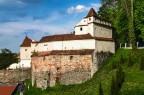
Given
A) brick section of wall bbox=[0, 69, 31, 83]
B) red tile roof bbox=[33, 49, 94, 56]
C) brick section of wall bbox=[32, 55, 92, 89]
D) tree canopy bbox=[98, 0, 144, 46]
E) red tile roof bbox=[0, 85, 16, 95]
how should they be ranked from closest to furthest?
brick section of wall bbox=[32, 55, 92, 89], red tile roof bbox=[33, 49, 94, 56], tree canopy bbox=[98, 0, 144, 46], red tile roof bbox=[0, 85, 16, 95], brick section of wall bbox=[0, 69, 31, 83]

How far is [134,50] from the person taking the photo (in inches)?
2221

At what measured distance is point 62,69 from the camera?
5753 centimetres

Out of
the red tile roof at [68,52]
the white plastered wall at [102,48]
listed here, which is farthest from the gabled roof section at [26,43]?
the white plastered wall at [102,48]

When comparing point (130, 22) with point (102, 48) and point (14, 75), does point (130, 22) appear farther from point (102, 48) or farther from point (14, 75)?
point (14, 75)

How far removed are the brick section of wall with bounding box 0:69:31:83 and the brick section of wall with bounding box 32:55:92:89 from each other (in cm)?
1470

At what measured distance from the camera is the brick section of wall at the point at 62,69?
181 feet

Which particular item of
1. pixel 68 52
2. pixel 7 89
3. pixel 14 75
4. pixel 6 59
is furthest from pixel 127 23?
pixel 6 59

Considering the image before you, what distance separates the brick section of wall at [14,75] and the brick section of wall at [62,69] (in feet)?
48.2

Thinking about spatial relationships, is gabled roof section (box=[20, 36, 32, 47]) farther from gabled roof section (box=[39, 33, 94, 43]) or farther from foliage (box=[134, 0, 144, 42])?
foliage (box=[134, 0, 144, 42])

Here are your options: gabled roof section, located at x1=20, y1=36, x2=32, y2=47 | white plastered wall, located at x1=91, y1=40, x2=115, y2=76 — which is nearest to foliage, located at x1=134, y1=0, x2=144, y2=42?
white plastered wall, located at x1=91, y1=40, x2=115, y2=76

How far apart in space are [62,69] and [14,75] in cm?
2358

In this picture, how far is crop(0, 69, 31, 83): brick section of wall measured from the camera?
77.2 m

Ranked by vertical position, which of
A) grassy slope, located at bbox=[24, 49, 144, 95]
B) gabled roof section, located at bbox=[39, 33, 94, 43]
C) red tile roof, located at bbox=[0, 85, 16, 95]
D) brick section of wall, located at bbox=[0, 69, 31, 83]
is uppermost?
gabled roof section, located at bbox=[39, 33, 94, 43]

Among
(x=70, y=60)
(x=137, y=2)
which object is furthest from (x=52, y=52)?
(x=137, y=2)
